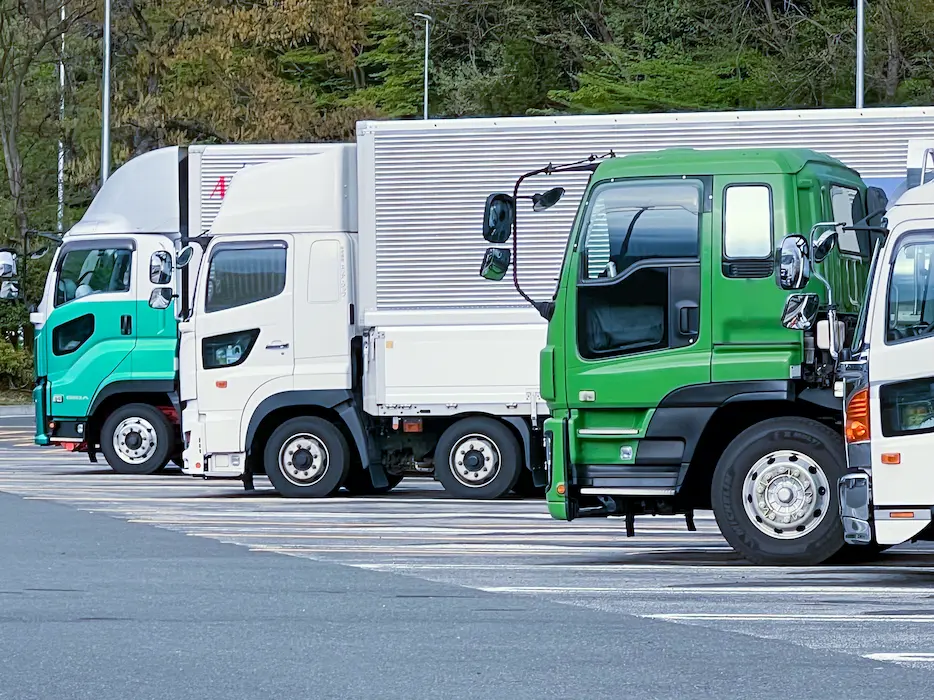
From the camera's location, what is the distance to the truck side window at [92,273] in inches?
904

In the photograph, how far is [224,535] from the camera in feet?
50.5

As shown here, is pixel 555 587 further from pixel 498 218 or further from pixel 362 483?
pixel 362 483

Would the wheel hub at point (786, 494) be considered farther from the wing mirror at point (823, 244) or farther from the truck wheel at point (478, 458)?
the truck wheel at point (478, 458)

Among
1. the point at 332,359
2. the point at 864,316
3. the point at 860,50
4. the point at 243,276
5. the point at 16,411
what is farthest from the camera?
the point at 16,411

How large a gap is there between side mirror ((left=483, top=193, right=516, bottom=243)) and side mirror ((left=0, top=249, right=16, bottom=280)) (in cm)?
1004

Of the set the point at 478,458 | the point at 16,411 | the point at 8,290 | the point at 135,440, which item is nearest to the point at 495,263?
the point at 478,458

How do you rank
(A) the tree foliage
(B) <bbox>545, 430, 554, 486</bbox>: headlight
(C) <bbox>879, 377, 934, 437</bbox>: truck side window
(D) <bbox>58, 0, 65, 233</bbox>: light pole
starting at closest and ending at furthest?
(C) <bbox>879, 377, 934, 437</bbox>: truck side window
(B) <bbox>545, 430, 554, 486</bbox>: headlight
(A) the tree foliage
(D) <bbox>58, 0, 65, 233</bbox>: light pole

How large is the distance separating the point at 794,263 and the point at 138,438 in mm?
13268

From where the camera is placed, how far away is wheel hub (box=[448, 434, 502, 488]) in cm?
1900

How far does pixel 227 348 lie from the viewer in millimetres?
19656

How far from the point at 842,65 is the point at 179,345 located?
25.9m

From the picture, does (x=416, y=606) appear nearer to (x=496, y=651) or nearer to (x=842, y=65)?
(x=496, y=651)

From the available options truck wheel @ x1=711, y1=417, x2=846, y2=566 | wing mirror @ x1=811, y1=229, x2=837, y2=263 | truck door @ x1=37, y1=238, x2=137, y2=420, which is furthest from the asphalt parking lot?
truck door @ x1=37, y1=238, x2=137, y2=420

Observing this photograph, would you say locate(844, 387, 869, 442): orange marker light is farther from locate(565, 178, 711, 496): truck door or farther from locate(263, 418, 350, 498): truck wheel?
locate(263, 418, 350, 498): truck wheel
